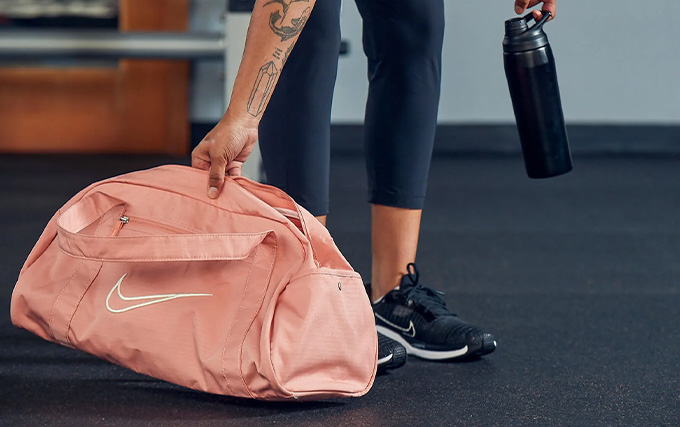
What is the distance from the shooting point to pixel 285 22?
833 mm

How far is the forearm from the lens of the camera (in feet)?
2.71

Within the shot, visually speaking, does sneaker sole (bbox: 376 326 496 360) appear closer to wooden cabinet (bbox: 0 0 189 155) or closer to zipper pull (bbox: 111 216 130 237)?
zipper pull (bbox: 111 216 130 237)

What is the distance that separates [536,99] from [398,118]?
18 cm

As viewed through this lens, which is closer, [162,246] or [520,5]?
[162,246]

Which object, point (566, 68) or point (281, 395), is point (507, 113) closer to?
point (566, 68)

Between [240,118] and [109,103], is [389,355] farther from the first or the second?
[109,103]

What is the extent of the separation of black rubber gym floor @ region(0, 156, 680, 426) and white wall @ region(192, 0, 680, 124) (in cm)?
108

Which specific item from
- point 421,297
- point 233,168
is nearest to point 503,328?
point 421,297

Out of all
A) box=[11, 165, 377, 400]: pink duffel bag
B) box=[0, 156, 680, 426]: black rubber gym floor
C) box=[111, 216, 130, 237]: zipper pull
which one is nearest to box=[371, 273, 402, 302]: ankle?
box=[0, 156, 680, 426]: black rubber gym floor

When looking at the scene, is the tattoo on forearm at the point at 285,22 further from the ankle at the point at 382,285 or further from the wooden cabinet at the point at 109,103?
the wooden cabinet at the point at 109,103

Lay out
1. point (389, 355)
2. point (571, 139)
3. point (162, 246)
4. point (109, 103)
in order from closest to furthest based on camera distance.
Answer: point (162, 246) → point (389, 355) → point (109, 103) → point (571, 139)

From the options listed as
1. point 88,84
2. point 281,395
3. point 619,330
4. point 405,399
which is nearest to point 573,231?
point 619,330

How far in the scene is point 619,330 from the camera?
1.14 m

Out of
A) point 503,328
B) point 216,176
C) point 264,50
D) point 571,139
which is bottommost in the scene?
point 571,139
